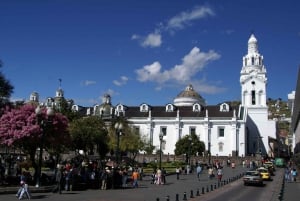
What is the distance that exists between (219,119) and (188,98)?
61.8ft

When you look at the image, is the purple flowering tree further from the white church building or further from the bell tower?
the bell tower

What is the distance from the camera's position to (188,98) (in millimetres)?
112125

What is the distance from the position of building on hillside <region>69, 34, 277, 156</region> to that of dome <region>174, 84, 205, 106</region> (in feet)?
10.2

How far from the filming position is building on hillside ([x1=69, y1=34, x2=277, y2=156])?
307 feet

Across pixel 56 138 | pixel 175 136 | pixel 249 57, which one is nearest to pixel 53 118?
pixel 56 138

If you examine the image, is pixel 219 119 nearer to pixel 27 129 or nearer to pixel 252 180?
pixel 252 180

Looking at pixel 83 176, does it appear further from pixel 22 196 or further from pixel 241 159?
pixel 241 159

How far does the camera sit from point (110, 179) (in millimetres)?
29828

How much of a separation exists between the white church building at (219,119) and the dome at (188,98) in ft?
15.5

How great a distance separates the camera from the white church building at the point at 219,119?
93.6m

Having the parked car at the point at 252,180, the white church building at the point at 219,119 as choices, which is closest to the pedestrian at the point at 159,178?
the parked car at the point at 252,180

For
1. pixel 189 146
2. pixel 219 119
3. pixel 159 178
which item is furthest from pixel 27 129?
pixel 219 119

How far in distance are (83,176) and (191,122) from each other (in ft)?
226

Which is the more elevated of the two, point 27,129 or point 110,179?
point 27,129
